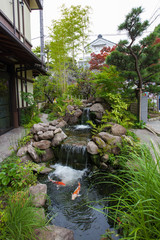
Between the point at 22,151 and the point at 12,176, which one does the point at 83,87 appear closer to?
the point at 22,151

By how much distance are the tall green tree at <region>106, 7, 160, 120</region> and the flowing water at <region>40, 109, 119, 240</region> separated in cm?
374

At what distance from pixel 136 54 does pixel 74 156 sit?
4.94 metres

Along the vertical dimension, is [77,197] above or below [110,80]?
below

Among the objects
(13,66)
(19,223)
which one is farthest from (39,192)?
(13,66)

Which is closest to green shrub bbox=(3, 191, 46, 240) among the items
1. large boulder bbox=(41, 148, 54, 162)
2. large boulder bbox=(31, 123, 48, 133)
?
large boulder bbox=(41, 148, 54, 162)

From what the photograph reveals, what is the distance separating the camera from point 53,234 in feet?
6.58

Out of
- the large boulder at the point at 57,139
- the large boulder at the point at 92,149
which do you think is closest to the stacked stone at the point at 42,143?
the large boulder at the point at 57,139

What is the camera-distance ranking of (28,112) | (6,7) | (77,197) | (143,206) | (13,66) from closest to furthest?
(143,206), (77,197), (6,7), (13,66), (28,112)

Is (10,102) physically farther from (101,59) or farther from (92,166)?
(101,59)

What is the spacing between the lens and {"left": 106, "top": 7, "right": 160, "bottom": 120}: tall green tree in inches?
217

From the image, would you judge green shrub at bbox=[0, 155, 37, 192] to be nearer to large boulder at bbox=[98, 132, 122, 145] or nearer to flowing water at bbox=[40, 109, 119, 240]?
flowing water at bbox=[40, 109, 119, 240]

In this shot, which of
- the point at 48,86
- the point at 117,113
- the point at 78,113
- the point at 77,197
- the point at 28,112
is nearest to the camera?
the point at 77,197

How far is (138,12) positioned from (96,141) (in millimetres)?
4905

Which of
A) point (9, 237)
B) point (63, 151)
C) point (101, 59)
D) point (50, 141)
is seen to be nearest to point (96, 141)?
point (63, 151)
